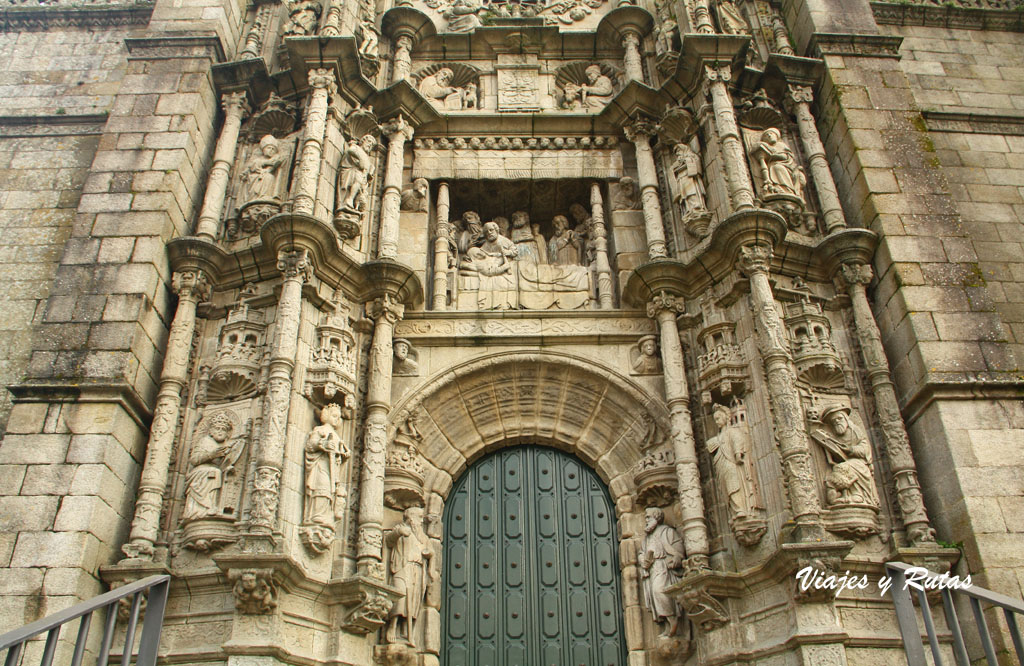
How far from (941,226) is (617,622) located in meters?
5.26

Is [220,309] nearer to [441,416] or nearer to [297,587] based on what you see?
[441,416]

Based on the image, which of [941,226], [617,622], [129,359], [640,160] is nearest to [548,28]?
[640,160]

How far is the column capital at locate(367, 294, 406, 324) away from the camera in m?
8.97

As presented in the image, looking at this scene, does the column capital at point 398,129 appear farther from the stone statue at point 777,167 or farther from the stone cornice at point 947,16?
the stone cornice at point 947,16

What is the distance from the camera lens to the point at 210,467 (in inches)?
303

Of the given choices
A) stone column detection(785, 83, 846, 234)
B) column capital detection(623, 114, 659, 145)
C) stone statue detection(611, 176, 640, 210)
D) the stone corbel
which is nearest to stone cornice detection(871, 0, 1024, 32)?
stone column detection(785, 83, 846, 234)

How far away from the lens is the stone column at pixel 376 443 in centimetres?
764

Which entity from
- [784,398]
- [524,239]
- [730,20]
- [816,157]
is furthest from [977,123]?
[524,239]

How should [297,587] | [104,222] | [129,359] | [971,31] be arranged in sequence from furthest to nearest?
[971,31], [104,222], [129,359], [297,587]

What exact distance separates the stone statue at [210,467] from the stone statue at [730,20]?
758 cm

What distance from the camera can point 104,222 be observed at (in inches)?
352

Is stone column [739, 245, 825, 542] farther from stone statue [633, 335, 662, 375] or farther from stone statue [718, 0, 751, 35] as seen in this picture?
stone statue [718, 0, 751, 35]

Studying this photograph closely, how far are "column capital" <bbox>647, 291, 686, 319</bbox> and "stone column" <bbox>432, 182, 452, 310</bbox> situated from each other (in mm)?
2335

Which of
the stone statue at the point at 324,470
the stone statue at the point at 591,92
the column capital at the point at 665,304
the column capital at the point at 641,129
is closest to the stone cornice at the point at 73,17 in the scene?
the stone statue at the point at 591,92
